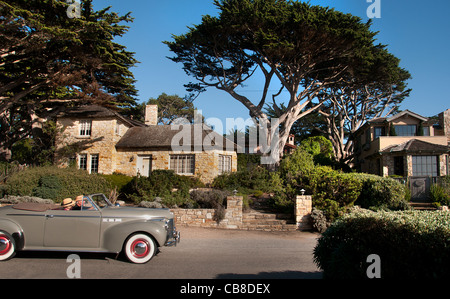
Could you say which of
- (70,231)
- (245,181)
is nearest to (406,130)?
(245,181)

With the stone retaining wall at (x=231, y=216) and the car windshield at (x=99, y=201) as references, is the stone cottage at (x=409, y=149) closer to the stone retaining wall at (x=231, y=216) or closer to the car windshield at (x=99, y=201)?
the stone retaining wall at (x=231, y=216)

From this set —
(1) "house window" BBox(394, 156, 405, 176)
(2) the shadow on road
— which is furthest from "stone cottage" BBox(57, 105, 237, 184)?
(2) the shadow on road

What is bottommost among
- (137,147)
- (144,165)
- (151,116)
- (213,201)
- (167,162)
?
(213,201)

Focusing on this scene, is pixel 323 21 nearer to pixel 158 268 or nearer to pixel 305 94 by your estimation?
pixel 305 94

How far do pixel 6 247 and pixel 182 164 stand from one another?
1660 centimetres

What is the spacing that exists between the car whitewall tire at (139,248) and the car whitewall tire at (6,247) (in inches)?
94.3

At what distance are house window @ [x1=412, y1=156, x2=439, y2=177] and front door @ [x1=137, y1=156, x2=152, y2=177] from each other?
60.4 feet

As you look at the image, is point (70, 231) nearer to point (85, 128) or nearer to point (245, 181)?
point (245, 181)

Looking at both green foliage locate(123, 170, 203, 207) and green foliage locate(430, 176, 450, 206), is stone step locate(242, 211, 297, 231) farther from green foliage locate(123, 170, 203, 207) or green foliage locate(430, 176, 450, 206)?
green foliage locate(430, 176, 450, 206)

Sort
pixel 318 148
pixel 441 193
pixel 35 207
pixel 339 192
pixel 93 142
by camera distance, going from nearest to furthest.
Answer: pixel 35 207
pixel 339 192
pixel 441 193
pixel 93 142
pixel 318 148

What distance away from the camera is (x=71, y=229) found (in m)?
7.54

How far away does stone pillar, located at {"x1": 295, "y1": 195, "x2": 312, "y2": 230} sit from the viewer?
13.9 meters

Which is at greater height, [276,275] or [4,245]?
[4,245]
